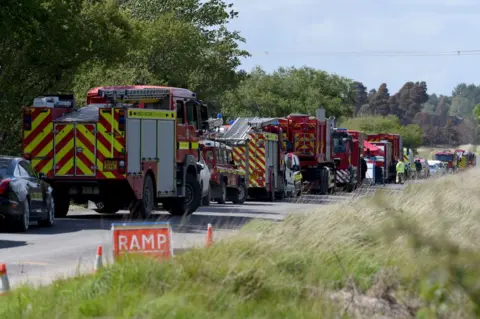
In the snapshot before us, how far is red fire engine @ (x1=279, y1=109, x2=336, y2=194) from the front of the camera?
4631 centimetres

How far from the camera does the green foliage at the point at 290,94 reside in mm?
93062

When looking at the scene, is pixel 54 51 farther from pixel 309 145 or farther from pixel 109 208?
pixel 309 145

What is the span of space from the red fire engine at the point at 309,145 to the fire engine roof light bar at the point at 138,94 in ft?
62.9

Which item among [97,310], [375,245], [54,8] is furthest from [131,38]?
[97,310]

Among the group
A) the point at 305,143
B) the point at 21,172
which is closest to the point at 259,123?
the point at 305,143

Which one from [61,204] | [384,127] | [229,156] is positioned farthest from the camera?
[384,127]

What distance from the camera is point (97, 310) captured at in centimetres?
909

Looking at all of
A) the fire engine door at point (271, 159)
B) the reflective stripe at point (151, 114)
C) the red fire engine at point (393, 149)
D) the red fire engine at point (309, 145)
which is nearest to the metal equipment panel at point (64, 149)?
the reflective stripe at point (151, 114)

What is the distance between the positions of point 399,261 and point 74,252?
7437mm

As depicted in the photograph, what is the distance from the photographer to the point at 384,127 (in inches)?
5261

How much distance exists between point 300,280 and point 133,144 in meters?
14.6

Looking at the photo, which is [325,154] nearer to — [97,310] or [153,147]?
[153,147]

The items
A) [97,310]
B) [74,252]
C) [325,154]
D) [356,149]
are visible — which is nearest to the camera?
[97,310]

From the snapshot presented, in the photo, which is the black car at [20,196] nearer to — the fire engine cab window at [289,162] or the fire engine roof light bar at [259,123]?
the fire engine roof light bar at [259,123]
